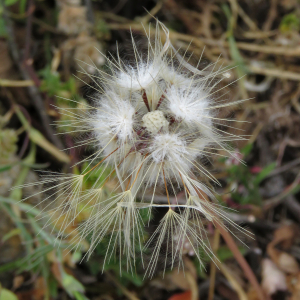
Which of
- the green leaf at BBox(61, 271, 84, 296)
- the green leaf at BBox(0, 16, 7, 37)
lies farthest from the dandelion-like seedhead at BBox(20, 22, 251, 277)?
the green leaf at BBox(0, 16, 7, 37)

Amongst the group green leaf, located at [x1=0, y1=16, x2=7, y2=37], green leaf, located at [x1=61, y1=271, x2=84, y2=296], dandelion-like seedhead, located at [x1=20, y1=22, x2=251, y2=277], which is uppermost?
green leaf, located at [x1=0, y1=16, x2=7, y2=37]

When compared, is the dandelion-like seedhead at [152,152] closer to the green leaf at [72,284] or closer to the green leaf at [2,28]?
the green leaf at [72,284]

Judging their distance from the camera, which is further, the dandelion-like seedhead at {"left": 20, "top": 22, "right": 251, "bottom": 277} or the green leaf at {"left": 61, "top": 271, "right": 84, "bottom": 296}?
the green leaf at {"left": 61, "top": 271, "right": 84, "bottom": 296}

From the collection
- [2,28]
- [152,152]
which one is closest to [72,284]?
[152,152]

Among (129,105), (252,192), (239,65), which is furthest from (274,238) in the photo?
(129,105)

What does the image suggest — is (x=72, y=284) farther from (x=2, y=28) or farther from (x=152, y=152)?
(x=2, y=28)

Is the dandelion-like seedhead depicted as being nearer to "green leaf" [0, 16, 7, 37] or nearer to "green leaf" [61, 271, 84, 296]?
"green leaf" [61, 271, 84, 296]

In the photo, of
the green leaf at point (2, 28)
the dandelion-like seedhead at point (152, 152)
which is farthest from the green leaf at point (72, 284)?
the green leaf at point (2, 28)

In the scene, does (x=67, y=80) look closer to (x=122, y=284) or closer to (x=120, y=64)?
(x=120, y=64)
